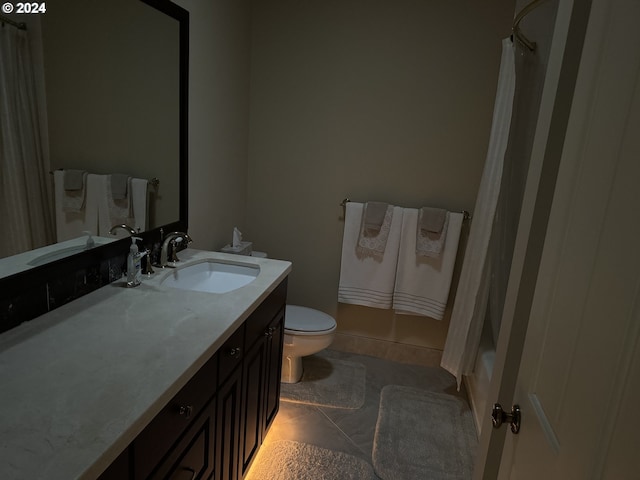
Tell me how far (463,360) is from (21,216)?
2.20m

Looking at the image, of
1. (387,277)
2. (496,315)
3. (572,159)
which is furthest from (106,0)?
(496,315)

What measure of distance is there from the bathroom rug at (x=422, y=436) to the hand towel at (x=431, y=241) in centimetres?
88

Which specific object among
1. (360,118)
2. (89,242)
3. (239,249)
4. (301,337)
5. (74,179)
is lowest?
(301,337)

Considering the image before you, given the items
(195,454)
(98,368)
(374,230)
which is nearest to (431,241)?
(374,230)

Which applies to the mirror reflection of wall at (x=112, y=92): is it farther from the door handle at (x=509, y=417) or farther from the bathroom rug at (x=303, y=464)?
the door handle at (x=509, y=417)

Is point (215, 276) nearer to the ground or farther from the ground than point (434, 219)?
nearer to the ground

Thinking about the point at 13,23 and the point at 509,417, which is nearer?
the point at 509,417

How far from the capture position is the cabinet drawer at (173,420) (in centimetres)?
91

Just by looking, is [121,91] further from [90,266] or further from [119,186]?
[90,266]

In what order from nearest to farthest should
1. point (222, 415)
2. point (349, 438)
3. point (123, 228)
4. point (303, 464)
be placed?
point (222, 415), point (123, 228), point (303, 464), point (349, 438)

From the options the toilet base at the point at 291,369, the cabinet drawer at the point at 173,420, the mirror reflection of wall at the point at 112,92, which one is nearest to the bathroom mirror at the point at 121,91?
the mirror reflection of wall at the point at 112,92

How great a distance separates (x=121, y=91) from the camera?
1.57 metres

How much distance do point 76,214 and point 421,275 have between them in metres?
1.99

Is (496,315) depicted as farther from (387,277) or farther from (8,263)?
(8,263)
